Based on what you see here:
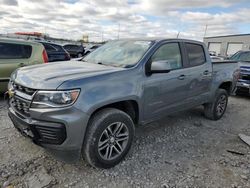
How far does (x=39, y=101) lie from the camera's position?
2.60m

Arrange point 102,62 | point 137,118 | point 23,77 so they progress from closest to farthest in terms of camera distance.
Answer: point 23,77
point 137,118
point 102,62

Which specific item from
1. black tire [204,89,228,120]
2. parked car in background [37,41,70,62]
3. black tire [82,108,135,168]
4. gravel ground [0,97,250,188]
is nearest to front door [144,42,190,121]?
black tire [82,108,135,168]

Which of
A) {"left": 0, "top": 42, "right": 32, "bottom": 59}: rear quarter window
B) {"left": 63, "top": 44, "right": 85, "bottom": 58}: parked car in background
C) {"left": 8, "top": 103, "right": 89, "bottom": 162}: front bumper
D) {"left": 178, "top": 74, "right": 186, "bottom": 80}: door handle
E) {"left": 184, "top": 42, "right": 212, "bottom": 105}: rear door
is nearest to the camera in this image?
{"left": 8, "top": 103, "right": 89, "bottom": 162}: front bumper

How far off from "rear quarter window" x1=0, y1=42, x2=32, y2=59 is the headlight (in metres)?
3.96

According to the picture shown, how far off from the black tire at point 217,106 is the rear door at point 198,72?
490mm

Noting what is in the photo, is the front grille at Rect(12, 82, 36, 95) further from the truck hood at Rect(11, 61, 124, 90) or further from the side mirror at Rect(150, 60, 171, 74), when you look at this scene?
the side mirror at Rect(150, 60, 171, 74)

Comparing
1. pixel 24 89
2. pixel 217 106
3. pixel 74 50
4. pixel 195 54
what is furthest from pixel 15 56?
pixel 74 50

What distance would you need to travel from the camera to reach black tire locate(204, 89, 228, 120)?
5211 millimetres

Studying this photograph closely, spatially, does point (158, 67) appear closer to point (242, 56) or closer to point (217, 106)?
point (217, 106)

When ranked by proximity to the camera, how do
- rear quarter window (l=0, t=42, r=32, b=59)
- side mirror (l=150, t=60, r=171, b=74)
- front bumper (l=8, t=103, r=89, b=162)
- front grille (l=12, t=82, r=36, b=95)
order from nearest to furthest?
front bumper (l=8, t=103, r=89, b=162) → front grille (l=12, t=82, r=36, b=95) → side mirror (l=150, t=60, r=171, b=74) → rear quarter window (l=0, t=42, r=32, b=59)

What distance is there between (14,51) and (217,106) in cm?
Result: 517

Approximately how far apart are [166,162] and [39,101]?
1.94 meters

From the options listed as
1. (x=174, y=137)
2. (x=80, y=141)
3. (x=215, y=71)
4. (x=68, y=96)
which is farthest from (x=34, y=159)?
(x=215, y=71)

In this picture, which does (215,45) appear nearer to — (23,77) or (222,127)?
(222,127)
